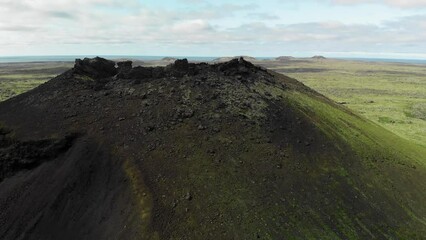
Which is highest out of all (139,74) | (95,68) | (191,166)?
(95,68)

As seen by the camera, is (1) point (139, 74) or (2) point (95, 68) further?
(2) point (95, 68)

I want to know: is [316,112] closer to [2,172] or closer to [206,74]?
[206,74]

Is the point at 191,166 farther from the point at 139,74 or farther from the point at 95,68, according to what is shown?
the point at 95,68

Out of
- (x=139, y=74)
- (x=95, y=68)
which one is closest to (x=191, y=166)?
(x=139, y=74)

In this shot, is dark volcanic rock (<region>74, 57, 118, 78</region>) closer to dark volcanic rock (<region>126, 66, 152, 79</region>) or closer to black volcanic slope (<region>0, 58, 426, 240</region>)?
black volcanic slope (<region>0, 58, 426, 240</region>)

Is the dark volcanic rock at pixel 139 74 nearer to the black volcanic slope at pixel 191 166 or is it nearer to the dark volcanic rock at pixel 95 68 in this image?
the black volcanic slope at pixel 191 166

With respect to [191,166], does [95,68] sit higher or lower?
higher

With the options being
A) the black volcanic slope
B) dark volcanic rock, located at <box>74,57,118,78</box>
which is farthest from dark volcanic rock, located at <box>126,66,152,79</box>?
dark volcanic rock, located at <box>74,57,118,78</box>

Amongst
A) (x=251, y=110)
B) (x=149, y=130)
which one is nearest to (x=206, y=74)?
(x=251, y=110)
